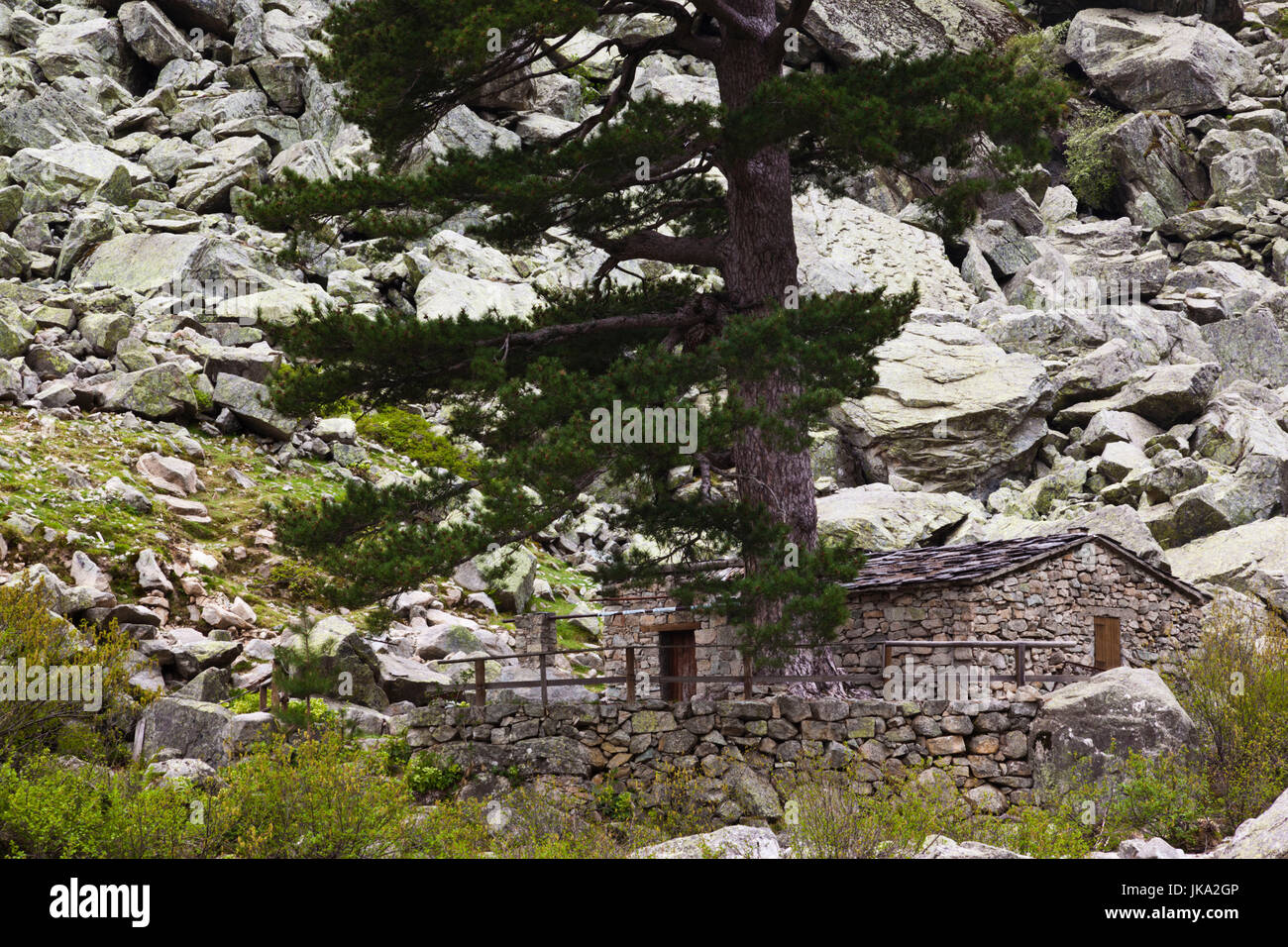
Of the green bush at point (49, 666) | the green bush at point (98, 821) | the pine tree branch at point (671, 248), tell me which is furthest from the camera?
the pine tree branch at point (671, 248)

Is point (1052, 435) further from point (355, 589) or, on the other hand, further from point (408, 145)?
point (355, 589)

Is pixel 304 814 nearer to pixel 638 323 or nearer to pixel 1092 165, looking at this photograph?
pixel 638 323

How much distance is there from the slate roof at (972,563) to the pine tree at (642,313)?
3.89 metres

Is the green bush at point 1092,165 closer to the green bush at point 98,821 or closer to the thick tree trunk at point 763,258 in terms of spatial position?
the thick tree trunk at point 763,258

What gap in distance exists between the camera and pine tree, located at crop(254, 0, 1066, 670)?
12414 millimetres

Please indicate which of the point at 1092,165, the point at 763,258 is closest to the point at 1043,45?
the point at 1092,165

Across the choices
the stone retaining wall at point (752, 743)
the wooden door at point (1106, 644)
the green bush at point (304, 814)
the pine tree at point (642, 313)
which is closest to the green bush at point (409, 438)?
the pine tree at point (642, 313)

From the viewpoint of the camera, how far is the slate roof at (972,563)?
1762cm

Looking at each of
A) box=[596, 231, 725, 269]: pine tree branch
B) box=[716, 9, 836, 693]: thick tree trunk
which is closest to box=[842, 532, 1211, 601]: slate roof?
box=[716, 9, 836, 693]: thick tree trunk

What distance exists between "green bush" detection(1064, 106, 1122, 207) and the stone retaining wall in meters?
48.3

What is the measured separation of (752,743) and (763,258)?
625 centimetres

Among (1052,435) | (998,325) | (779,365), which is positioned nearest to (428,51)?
(779,365)

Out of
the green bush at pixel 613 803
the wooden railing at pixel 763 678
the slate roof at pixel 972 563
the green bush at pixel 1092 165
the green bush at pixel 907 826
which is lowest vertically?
the green bush at pixel 613 803

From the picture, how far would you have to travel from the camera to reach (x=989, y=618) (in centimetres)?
1772
